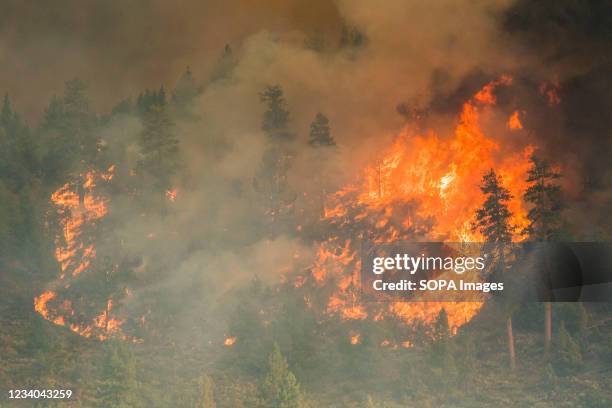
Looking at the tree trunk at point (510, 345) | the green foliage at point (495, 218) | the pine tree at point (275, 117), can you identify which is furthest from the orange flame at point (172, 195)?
the tree trunk at point (510, 345)

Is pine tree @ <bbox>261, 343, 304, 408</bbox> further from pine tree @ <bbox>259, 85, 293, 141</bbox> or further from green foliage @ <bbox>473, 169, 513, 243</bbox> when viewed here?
pine tree @ <bbox>259, 85, 293, 141</bbox>

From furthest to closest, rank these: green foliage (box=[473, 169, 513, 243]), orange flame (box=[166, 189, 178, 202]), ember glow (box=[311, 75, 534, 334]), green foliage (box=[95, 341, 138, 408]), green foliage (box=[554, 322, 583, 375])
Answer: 1. orange flame (box=[166, 189, 178, 202])
2. ember glow (box=[311, 75, 534, 334])
3. green foliage (box=[473, 169, 513, 243])
4. green foliage (box=[554, 322, 583, 375])
5. green foliage (box=[95, 341, 138, 408])

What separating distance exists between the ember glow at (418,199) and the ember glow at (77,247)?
47.1 ft

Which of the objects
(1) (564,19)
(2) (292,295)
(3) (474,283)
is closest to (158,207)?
(2) (292,295)

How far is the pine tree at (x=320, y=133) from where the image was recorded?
2267 inches

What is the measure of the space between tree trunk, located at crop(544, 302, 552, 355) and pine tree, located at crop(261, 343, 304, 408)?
14.6 meters

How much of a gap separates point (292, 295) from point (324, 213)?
7.65 m

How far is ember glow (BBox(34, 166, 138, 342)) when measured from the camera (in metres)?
50.0

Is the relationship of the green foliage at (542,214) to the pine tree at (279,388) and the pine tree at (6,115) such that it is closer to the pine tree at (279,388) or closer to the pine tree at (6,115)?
the pine tree at (279,388)

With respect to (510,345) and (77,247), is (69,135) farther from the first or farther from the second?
(510,345)

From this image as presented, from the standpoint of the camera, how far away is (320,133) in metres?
58.4

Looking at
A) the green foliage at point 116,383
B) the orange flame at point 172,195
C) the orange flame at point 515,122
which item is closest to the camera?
the green foliage at point 116,383

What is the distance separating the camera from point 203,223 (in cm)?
5775

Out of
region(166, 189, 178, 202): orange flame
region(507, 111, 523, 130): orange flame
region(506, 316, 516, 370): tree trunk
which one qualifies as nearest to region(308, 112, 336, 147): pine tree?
region(166, 189, 178, 202): orange flame
